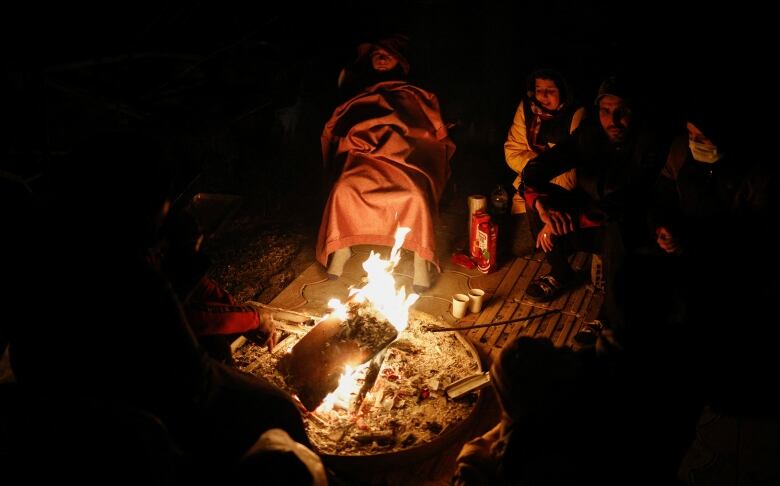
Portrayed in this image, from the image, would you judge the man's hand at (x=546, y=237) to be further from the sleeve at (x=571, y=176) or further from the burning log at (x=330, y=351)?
the burning log at (x=330, y=351)

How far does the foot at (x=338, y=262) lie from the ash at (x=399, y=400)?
4.20ft

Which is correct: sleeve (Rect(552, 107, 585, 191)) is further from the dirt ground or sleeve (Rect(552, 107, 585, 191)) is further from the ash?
the ash

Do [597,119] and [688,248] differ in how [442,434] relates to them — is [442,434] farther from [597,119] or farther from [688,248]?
[597,119]

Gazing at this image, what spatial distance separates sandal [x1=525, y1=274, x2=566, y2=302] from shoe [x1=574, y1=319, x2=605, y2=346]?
0.59 m

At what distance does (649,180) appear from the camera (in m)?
4.64

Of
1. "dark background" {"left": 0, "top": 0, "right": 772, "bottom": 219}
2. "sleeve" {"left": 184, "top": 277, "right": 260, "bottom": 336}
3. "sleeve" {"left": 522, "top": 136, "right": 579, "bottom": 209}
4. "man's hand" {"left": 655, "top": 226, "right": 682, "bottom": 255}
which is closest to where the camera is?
"sleeve" {"left": 184, "top": 277, "right": 260, "bottom": 336}

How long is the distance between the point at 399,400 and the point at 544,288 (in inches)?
87.2

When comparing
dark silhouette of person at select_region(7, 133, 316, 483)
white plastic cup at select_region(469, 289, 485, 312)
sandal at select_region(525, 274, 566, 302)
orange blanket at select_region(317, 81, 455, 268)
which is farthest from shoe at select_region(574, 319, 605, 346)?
dark silhouette of person at select_region(7, 133, 316, 483)

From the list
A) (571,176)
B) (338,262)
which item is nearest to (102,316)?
(338,262)

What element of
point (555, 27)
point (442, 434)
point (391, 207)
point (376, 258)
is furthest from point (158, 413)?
point (555, 27)

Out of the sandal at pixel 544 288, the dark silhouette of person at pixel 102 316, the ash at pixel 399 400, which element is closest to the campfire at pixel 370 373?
the ash at pixel 399 400

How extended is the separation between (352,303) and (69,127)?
3854 mm

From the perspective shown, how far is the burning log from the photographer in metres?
3.79

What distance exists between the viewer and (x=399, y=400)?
390 cm
